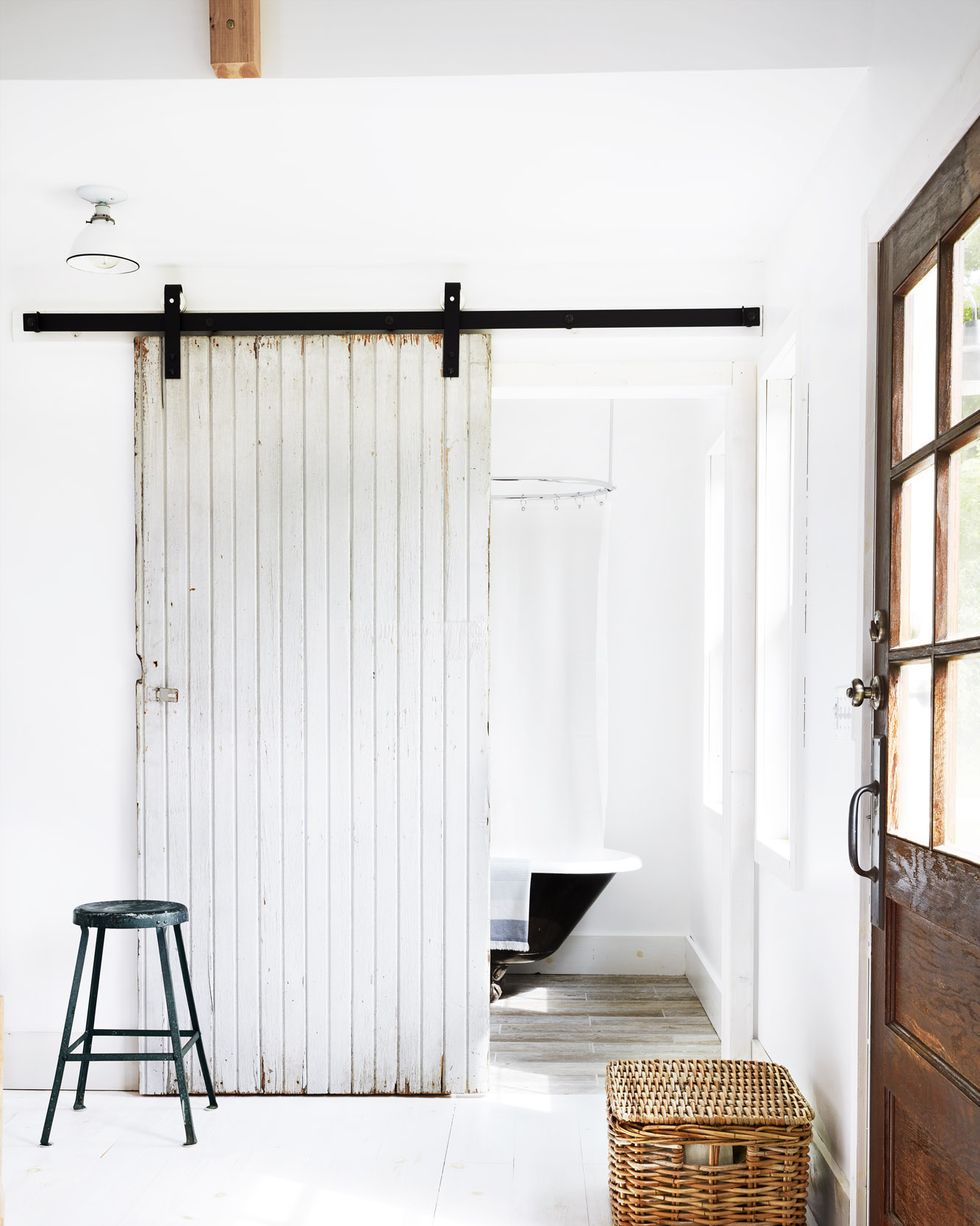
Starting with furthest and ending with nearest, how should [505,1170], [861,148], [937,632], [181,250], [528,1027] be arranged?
[528,1027] → [181,250] → [505,1170] → [861,148] → [937,632]

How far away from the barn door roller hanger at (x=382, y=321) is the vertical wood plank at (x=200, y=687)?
2.9 inches

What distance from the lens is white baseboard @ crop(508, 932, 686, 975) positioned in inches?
198

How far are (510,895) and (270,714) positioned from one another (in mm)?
1324

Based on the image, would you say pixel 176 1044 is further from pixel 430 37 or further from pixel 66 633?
pixel 430 37

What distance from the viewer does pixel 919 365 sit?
6.81 ft

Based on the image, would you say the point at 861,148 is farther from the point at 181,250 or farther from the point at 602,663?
the point at 602,663

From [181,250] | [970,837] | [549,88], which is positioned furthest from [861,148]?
[181,250]

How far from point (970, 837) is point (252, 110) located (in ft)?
6.61

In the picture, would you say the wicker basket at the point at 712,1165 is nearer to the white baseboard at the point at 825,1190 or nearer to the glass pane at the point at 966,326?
the white baseboard at the point at 825,1190

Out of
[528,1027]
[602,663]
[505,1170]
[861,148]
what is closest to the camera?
[861,148]

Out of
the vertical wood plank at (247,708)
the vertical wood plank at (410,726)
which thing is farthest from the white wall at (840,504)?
the vertical wood plank at (247,708)

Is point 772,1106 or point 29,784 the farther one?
point 29,784

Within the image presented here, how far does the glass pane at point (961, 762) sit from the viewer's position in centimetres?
179

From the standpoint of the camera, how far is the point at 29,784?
359 centimetres
